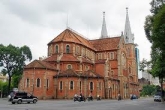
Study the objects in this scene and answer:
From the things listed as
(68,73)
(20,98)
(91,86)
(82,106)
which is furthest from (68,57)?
(82,106)

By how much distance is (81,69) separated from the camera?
66.4 metres

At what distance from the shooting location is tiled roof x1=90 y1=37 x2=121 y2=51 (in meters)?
79.7

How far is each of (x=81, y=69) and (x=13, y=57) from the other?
1993 cm

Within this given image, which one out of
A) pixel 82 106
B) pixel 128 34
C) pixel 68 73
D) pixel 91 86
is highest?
pixel 128 34

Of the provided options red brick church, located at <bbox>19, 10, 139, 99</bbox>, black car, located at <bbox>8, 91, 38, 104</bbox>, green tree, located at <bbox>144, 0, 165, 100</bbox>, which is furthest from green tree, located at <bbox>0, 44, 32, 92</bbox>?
green tree, located at <bbox>144, 0, 165, 100</bbox>

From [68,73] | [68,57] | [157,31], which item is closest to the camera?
[157,31]

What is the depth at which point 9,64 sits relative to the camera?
73500 mm

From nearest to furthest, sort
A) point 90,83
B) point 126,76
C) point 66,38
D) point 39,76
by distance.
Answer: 1. point 39,76
2. point 90,83
3. point 66,38
4. point 126,76

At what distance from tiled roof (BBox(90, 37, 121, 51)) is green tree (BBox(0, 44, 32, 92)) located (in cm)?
2150

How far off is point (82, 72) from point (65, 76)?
6011 millimetres

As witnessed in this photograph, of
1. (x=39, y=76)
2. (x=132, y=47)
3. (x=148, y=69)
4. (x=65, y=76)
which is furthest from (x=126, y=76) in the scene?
(x=148, y=69)

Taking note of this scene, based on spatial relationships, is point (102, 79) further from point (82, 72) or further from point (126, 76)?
point (126, 76)

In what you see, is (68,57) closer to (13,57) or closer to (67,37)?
(67,37)

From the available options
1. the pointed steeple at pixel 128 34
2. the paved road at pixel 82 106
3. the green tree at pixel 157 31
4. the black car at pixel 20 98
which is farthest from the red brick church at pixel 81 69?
the green tree at pixel 157 31
